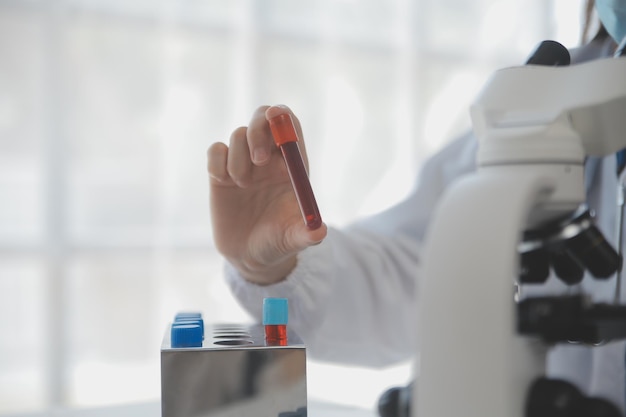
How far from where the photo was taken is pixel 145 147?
1521mm

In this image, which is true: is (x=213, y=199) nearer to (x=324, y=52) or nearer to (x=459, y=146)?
(x=459, y=146)

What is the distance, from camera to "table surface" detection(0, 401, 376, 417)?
20.1 inches

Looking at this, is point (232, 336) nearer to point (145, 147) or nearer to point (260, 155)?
point (260, 155)

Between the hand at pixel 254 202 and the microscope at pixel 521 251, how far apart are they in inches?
7.4

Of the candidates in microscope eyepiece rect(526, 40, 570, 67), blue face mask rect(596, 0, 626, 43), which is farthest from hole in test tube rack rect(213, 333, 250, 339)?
blue face mask rect(596, 0, 626, 43)

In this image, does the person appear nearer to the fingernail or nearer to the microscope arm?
the fingernail

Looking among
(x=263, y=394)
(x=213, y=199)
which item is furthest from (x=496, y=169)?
(x=213, y=199)

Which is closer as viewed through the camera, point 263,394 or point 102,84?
point 263,394

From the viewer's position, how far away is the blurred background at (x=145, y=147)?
143 centimetres

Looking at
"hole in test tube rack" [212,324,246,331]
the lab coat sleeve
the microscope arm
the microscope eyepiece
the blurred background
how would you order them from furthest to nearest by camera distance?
the blurred background
the lab coat sleeve
"hole in test tube rack" [212,324,246,331]
the microscope eyepiece
the microscope arm

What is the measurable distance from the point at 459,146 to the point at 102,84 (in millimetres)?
926

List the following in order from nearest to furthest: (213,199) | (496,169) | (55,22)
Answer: (496,169) < (213,199) < (55,22)

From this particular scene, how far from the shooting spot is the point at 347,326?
769 millimetres

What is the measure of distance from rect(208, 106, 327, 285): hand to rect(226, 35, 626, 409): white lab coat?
6 cm
